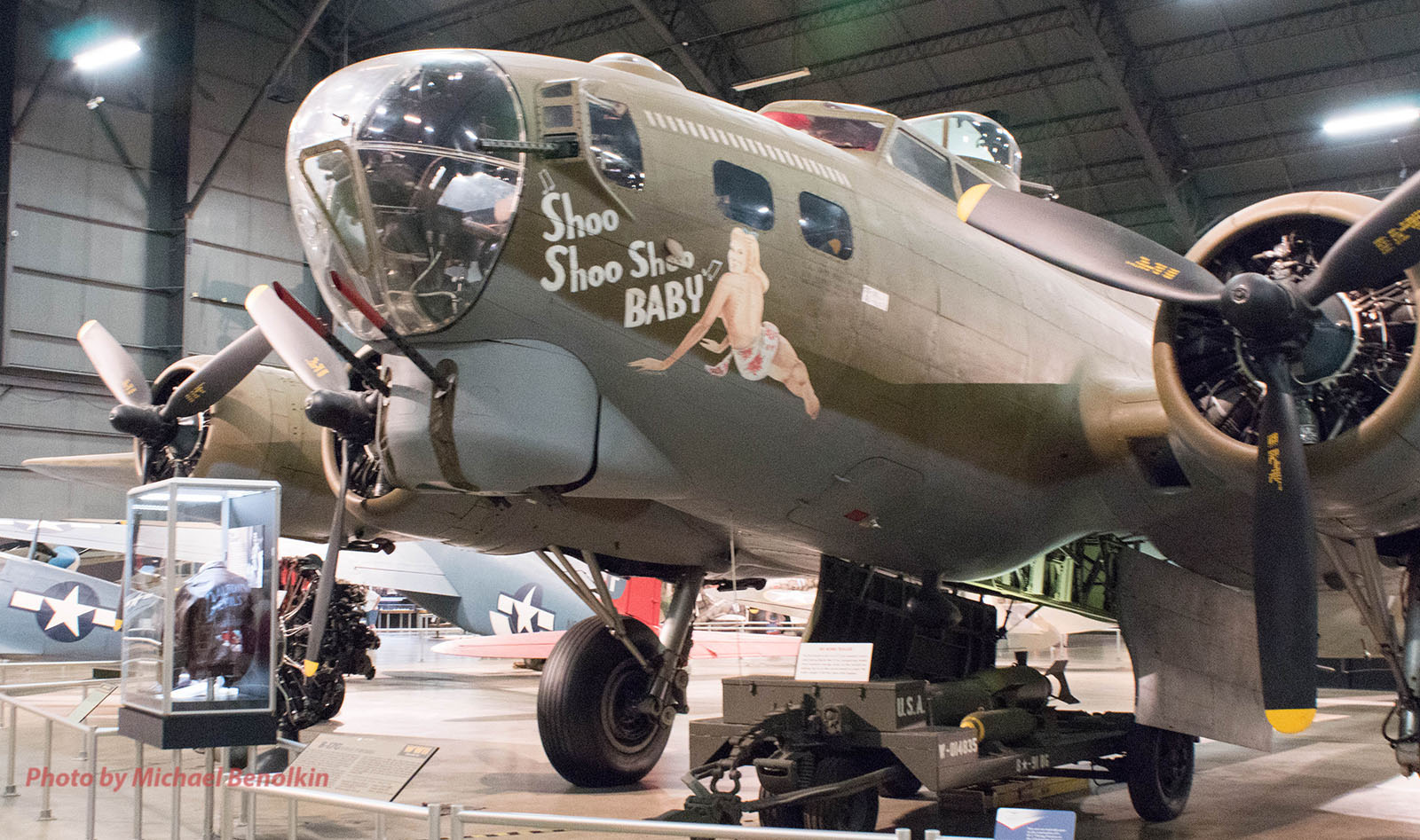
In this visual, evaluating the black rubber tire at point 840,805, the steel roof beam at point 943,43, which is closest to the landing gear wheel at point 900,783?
the black rubber tire at point 840,805

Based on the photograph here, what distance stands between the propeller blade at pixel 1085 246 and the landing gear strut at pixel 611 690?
4.22 meters

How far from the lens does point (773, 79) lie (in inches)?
856

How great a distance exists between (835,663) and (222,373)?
5725 mm

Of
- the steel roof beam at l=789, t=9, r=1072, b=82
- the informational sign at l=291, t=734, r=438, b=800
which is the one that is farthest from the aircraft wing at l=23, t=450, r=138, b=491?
the steel roof beam at l=789, t=9, r=1072, b=82

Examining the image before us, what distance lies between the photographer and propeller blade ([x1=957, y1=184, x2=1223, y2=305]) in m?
5.74

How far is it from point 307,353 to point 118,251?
22.4 metres

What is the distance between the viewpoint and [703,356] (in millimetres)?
5910

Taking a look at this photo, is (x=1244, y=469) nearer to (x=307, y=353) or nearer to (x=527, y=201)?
(x=527, y=201)

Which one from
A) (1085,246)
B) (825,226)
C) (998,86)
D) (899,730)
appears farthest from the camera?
(998,86)

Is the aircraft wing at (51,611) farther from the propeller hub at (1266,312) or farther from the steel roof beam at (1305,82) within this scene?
the steel roof beam at (1305,82)

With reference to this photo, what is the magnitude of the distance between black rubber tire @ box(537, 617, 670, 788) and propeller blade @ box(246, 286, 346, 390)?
112 inches

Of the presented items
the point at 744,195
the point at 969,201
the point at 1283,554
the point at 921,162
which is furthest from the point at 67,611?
the point at 1283,554

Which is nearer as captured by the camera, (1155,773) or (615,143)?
(615,143)

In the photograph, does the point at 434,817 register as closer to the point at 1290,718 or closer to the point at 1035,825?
the point at 1035,825
